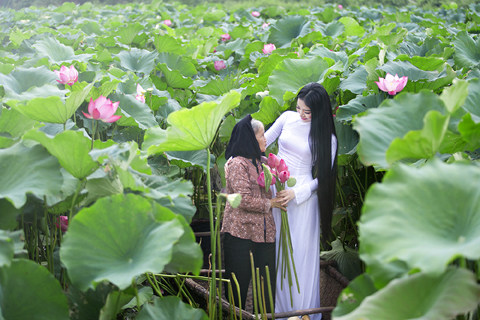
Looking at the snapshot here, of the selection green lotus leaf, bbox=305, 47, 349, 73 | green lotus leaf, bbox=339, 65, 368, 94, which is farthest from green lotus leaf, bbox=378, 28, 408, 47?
green lotus leaf, bbox=339, 65, 368, 94

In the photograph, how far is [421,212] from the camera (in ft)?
2.62

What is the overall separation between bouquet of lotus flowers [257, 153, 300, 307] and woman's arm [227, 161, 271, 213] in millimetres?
74

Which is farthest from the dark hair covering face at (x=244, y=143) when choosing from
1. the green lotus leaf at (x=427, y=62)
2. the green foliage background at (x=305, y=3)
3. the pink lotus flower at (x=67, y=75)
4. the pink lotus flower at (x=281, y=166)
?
the green foliage background at (x=305, y=3)

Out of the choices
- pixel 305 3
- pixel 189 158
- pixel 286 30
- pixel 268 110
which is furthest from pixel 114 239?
pixel 305 3

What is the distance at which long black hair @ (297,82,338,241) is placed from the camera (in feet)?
5.87

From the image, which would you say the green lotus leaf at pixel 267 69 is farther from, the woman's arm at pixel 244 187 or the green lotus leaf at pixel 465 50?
the green lotus leaf at pixel 465 50

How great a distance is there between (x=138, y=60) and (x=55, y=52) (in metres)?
0.52

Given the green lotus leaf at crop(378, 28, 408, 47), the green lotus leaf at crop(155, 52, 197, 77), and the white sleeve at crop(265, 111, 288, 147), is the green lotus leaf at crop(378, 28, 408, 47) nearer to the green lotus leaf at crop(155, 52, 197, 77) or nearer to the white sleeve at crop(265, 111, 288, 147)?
the white sleeve at crop(265, 111, 288, 147)

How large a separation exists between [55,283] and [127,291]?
18 cm

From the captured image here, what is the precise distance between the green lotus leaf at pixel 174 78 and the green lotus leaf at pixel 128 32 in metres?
0.91

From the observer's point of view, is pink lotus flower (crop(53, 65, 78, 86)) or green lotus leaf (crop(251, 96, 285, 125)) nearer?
pink lotus flower (crop(53, 65, 78, 86))

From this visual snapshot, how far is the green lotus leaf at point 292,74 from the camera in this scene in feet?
6.82

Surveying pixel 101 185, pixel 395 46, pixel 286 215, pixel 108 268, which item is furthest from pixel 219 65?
pixel 108 268

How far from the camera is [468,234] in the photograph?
30.9 inches
